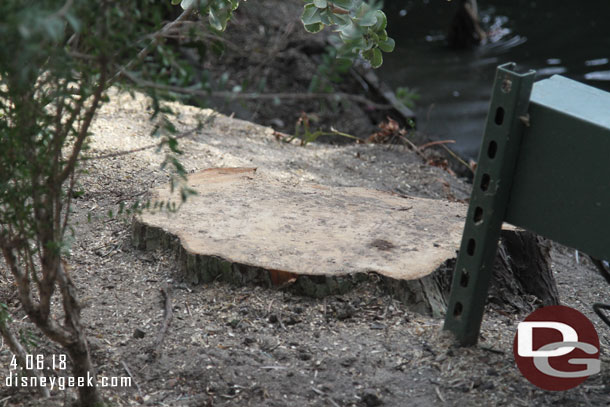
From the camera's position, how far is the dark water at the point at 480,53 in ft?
27.3

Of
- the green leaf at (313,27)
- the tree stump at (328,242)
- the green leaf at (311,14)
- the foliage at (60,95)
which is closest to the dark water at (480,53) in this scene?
the tree stump at (328,242)

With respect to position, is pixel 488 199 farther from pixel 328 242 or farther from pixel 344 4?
pixel 344 4

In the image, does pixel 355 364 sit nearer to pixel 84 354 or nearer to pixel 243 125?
pixel 84 354

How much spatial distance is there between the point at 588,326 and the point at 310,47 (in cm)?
647

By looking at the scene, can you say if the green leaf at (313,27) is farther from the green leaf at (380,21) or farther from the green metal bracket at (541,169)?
the green metal bracket at (541,169)

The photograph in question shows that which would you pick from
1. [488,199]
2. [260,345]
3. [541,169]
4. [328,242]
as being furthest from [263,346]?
[541,169]

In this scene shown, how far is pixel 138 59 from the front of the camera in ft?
6.16

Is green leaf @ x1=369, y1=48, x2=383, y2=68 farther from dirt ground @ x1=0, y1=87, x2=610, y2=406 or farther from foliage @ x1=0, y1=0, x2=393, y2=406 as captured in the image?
dirt ground @ x1=0, y1=87, x2=610, y2=406

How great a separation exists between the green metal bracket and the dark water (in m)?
4.77

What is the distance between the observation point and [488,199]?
7.86ft

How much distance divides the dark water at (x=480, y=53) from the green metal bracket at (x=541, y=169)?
4770mm

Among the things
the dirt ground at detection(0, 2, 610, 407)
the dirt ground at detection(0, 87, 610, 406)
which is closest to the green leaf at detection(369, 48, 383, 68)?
the dirt ground at detection(0, 2, 610, 407)

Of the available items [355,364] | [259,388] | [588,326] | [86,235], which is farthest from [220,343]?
[588,326]

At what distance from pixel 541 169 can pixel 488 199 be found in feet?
0.63
